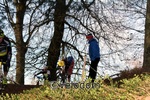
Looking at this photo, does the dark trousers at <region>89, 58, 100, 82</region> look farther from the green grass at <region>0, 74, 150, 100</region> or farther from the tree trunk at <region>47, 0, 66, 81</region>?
the tree trunk at <region>47, 0, 66, 81</region>

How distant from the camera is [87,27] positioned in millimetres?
17625

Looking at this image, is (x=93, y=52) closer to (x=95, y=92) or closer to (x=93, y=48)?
(x=93, y=48)

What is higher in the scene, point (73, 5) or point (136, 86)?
point (73, 5)

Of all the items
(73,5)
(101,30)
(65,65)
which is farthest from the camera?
(101,30)

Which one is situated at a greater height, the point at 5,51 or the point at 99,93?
the point at 5,51

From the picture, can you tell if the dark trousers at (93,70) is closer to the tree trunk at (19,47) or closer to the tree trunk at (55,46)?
the tree trunk at (55,46)

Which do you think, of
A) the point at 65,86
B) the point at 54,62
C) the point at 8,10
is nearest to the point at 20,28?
the point at 8,10

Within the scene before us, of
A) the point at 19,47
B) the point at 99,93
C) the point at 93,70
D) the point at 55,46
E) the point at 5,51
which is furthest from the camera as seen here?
the point at 19,47

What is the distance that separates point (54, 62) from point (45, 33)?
1.57 meters

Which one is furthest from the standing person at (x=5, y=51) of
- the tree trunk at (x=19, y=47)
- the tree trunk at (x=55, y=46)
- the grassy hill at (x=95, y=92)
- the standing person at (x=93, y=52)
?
the tree trunk at (x=19, y=47)

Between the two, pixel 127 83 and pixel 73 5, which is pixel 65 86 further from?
pixel 73 5

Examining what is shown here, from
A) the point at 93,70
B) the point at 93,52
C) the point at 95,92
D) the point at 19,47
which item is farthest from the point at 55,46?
the point at 95,92

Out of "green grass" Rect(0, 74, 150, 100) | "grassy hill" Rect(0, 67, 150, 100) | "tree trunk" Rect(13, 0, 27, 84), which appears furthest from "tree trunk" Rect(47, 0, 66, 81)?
"green grass" Rect(0, 74, 150, 100)

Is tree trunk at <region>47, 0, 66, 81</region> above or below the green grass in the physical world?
above
